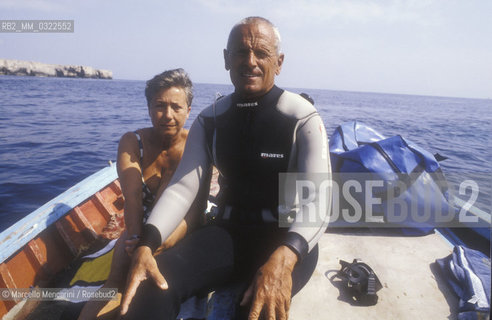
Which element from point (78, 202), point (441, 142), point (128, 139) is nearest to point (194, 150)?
point (128, 139)

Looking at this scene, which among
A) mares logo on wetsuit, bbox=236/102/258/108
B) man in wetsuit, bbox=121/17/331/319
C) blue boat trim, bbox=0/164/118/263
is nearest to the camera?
man in wetsuit, bbox=121/17/331/319

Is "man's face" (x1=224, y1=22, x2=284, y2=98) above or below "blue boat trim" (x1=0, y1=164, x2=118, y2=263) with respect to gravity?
→ above

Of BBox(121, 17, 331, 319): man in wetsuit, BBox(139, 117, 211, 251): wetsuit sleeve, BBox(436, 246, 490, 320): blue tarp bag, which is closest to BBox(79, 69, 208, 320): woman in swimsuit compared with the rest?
BBox(139, 117, 211, 251): wetsuit sleeve

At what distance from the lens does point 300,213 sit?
5.97 feet

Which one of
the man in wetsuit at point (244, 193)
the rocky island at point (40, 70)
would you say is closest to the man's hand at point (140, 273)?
the man in wetsuit at point (244, 193)

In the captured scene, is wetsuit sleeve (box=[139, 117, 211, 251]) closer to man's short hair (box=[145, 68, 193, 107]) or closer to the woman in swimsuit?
the woman in swimsuit

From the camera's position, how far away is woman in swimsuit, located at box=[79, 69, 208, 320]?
7.46 feet

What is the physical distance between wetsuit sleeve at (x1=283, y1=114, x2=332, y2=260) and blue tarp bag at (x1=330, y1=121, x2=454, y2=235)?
4.83 feet

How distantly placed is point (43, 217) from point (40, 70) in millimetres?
123021

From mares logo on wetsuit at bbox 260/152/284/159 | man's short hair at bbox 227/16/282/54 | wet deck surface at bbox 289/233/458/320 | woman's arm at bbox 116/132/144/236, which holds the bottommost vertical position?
wet deck surface at bbox 289/233/458/320

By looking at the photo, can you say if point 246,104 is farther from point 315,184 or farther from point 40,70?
point 40,70

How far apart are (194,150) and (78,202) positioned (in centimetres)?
252

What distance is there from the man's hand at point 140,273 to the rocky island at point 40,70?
119 m

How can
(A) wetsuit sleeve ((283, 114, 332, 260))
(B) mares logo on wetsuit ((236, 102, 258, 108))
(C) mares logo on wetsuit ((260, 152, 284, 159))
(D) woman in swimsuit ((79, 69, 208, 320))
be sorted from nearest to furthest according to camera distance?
(A) wetsuit sleeve ((283, 114, 332, 260))
(C) mares logo on wetsuit ((260, 152, 284, 159))
(B) mares logo on wetsuit ((236, 102, 258, 108))
(D) woman in swimsuit ((79, 69, 208, 320))
